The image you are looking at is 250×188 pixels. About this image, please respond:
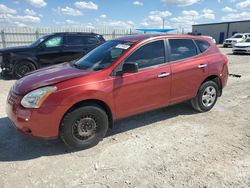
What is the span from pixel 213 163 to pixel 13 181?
8.70ft

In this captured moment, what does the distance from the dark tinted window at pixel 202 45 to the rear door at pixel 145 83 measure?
1043 millimetres

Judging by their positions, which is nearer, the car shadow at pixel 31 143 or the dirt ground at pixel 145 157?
the dirt ground at pixel 145 157

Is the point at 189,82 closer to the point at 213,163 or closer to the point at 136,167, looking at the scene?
the point at 213,163

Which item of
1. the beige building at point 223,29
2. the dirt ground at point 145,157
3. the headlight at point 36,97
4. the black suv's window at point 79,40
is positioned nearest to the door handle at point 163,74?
the dirt ground at point 145,157

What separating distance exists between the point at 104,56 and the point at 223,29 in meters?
48.3

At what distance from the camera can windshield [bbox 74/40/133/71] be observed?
3934mm

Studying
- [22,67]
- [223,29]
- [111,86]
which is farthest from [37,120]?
[223,29]

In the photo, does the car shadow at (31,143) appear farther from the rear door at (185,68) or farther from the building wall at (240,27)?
the building wall at (240,27)

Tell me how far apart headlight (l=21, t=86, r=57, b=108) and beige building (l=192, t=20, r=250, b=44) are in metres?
40.5

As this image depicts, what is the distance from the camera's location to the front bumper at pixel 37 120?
3248 mm

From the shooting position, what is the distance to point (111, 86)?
3.67 m

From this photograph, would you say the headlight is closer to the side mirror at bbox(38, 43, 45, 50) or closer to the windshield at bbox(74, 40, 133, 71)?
the windshield at bbox(74, 40, 133, 71)

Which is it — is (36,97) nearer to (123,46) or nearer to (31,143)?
(31,143)

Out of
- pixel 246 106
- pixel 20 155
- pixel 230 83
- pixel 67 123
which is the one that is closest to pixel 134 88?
pixel 67 123
